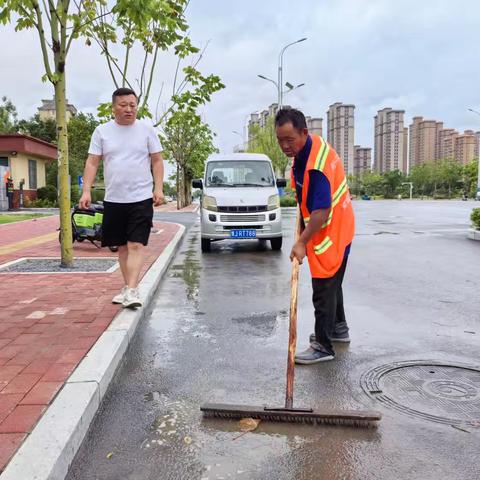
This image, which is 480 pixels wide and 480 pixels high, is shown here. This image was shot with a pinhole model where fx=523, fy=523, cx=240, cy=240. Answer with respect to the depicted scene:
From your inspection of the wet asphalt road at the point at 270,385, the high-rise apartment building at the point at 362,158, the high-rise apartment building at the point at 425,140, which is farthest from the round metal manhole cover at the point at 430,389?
the high-rise apartment building at the point at 362,158

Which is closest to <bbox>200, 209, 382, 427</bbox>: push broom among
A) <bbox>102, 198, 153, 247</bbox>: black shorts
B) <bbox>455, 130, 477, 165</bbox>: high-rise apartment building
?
<bbox>102, 198, 153, 247</bbox>: black shorts

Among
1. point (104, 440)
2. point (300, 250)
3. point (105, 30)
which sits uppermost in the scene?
point (105, 30)

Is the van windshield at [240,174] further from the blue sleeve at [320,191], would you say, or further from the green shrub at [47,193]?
the green shrub at [47,193]

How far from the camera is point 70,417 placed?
2.71 metres

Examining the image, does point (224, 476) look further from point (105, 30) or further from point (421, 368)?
point (105, 30)

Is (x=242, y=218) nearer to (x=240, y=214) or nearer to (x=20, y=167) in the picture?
(x=240, y=214)

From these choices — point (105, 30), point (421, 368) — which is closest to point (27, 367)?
point (421, 368)

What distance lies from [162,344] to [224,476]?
2082mm

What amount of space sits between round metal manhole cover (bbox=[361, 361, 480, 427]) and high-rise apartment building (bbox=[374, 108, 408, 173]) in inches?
4292

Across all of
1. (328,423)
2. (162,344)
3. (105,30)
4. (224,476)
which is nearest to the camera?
(224,476)

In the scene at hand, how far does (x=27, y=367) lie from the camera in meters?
3.49

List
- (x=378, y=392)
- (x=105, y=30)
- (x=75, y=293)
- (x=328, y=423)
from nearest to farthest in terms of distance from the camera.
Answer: (x=328, y=423), (x=378, y=392), (x=75, y=293), (x=105, y=30)

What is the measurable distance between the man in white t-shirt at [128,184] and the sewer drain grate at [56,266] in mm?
2405

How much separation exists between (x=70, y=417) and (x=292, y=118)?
2.27 meters
